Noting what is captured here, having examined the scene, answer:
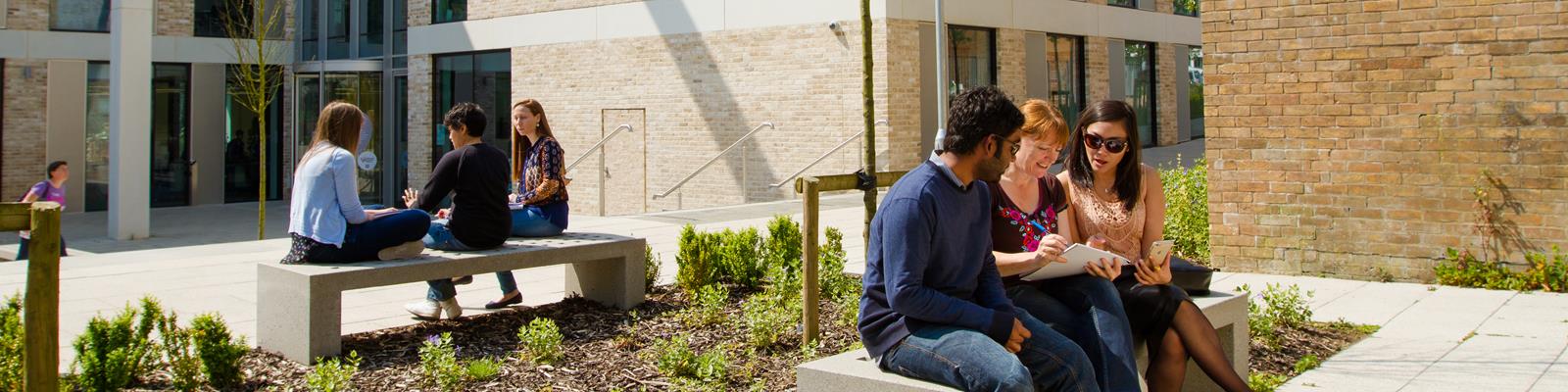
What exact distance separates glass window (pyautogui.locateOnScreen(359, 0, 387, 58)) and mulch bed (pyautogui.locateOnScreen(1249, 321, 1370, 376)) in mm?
24528

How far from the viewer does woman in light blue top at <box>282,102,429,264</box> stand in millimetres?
5945

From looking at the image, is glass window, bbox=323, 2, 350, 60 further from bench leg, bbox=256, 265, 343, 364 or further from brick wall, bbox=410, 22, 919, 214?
bench leg, bbox=256, 265, 343, 364

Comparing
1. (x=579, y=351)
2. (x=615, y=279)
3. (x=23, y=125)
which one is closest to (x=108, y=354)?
(x=579, y=351)

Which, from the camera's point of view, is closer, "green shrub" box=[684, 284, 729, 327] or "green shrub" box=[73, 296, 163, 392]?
"green shrub" box=[73, 296, 163, 392]

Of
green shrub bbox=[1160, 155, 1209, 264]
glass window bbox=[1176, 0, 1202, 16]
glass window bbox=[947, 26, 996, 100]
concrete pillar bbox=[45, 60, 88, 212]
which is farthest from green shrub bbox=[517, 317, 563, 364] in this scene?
glass window bbox=[1176, 0, 1202, 16]

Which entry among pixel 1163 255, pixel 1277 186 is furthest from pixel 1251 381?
pixel 1277 186

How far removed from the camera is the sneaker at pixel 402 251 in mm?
6141

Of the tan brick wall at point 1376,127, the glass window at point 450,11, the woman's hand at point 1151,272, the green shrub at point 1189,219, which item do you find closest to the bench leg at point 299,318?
the woman's hand at point 1151,272

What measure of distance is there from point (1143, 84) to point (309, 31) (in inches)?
747

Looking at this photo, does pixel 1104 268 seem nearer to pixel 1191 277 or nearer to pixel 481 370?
pixel 1191 277

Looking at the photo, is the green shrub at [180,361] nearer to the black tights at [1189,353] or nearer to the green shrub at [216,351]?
the green shrub at [216,351]

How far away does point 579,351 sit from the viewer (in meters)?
6.05

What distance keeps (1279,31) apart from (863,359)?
19.9 ft

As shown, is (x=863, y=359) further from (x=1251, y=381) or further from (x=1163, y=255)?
(x=1251, y=381)
